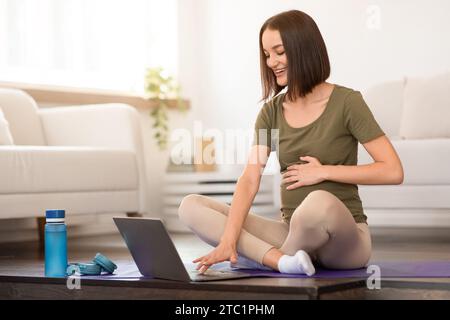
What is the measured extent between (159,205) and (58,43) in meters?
1.18

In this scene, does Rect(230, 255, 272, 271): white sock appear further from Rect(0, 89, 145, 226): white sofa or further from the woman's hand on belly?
Rect(0, 89, 145, 226): white sofa

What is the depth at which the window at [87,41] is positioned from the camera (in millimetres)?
4312

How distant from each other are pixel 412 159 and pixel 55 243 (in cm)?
179

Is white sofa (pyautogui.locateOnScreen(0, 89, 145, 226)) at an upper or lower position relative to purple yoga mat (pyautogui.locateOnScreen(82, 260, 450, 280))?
upper

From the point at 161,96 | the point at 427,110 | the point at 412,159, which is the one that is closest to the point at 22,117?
the point at 161,96

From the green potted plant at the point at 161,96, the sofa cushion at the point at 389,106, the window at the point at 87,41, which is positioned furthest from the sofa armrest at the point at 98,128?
the sofa cushion at the point at 389,106

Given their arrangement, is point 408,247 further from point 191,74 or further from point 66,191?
point 191,74

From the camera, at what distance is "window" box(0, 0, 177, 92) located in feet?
14.1

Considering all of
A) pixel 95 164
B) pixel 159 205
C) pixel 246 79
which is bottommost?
pixel 159 205

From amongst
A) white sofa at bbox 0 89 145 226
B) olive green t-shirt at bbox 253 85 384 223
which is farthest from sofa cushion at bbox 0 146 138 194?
olive green t-shirt at bbox 253 85 384 223

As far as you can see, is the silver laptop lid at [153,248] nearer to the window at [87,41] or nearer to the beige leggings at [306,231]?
the beige leggings at [306,231]

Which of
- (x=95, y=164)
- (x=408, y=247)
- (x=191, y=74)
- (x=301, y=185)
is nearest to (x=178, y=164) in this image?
(x=191, y=74)

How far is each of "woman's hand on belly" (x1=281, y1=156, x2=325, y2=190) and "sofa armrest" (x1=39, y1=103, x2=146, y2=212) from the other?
1619 mm
